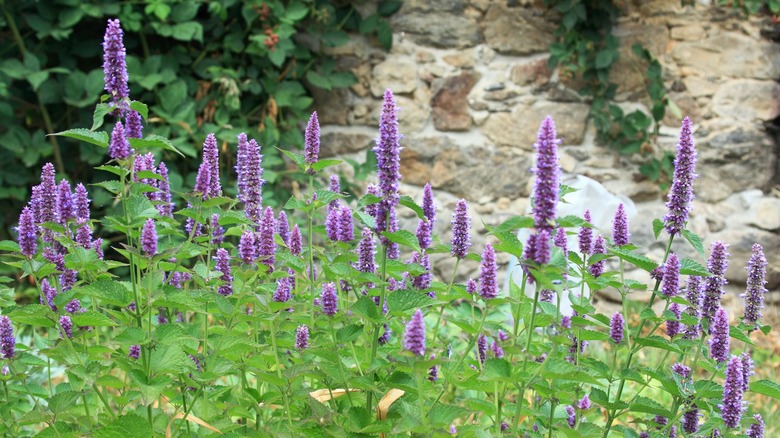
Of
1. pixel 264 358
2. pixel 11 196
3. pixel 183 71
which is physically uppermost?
pixel 183 71

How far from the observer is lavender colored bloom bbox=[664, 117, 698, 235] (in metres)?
1.73

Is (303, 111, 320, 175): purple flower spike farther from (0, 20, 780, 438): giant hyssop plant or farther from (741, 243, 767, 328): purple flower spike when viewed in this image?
(741, 243, 767, 328): purple flower spike

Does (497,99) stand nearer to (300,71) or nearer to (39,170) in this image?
(300,71)

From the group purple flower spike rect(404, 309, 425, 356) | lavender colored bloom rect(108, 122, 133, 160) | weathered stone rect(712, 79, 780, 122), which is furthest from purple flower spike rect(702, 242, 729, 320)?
weathered stone rect(712, 79, 780, 122)

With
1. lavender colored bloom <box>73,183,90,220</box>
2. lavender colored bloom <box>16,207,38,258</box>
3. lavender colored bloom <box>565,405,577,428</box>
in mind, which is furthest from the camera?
lavender colored bloom <box>565,405,577,428</box>

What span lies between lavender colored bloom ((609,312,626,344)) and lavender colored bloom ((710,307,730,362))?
0.19 m

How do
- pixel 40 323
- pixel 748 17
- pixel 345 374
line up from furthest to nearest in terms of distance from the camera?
pixel 748 17 → pixel 40 323 → pixel 345 374

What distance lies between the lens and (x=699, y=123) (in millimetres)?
4984

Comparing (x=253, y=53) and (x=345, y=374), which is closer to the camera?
(x=345, y=374)

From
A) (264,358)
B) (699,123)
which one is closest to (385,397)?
(264,358)

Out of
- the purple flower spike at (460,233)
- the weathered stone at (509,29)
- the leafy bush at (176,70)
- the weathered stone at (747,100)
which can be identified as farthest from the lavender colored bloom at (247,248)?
the weathered stone at (747,100)

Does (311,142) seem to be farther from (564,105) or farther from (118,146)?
(564,105)

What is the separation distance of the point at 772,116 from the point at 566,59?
125cm

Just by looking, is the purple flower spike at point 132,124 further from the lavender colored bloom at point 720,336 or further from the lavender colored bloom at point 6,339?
the lavender colored bloom at point 720,336
